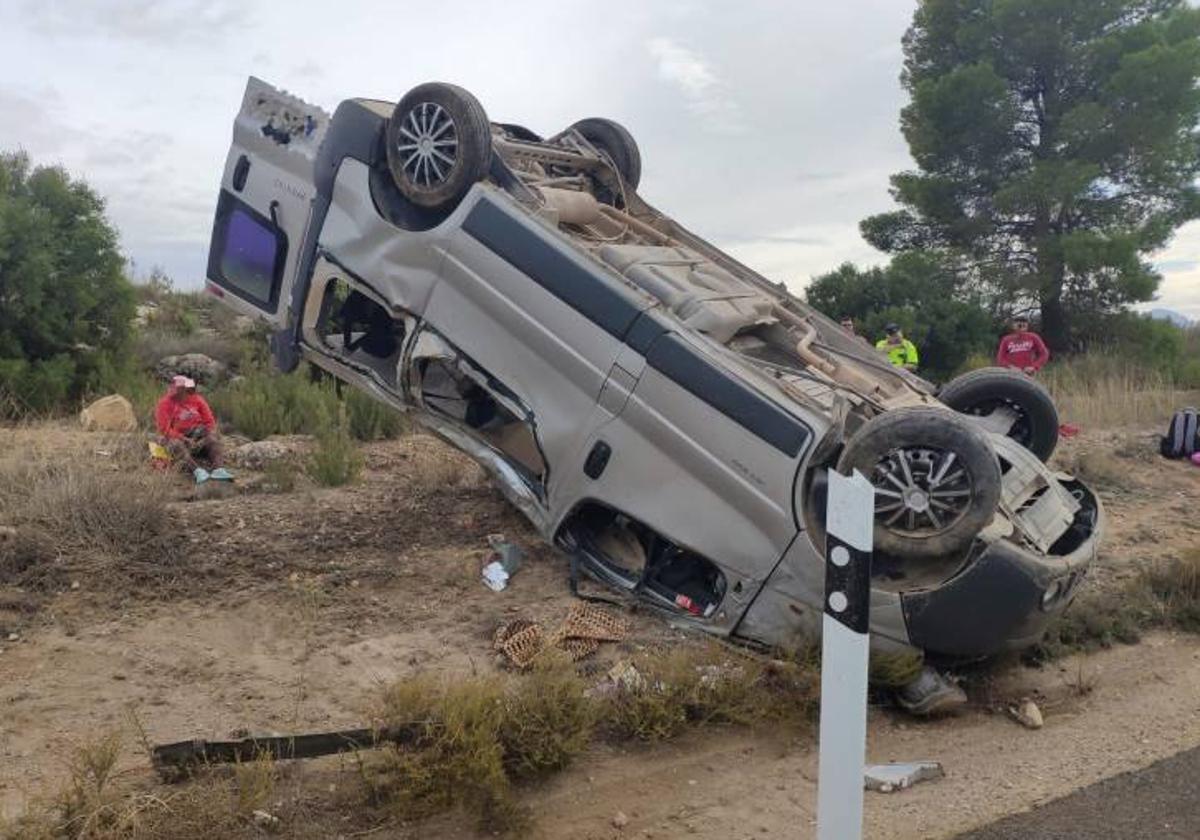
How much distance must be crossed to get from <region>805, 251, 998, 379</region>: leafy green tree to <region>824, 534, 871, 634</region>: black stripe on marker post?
54.0ft

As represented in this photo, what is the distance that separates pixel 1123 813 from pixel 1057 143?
18908 mm

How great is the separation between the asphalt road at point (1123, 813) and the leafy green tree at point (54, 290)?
11.8m

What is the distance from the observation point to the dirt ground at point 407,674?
3.89 m

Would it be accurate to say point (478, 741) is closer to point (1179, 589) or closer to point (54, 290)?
point (1179, 589)

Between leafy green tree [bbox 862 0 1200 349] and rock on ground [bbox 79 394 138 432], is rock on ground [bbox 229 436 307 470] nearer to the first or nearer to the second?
rock on ground [bbox 79 394 138 432]

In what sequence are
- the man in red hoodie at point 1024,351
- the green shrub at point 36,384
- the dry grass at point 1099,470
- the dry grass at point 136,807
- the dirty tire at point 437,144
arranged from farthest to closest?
the green shrub at point 36,384, the man in red hoodie at point 1024,351, the dry grass at point 1099,470, the dirty tire at point 437,144, the dry grass at point 136,807

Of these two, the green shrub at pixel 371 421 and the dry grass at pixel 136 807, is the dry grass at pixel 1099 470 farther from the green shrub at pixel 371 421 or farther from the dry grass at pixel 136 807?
the dry grass at pixel 136 807

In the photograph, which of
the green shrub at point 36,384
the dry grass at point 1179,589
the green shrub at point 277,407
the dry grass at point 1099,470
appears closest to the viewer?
the dry grass at point 1179,589

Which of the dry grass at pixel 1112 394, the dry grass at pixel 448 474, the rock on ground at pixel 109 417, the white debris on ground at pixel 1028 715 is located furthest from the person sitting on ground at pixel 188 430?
the dry grass at pixel 1112 394

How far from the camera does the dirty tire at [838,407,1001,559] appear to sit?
4.38m

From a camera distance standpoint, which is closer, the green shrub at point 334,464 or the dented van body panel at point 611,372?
the dented van body panel at point 611,372

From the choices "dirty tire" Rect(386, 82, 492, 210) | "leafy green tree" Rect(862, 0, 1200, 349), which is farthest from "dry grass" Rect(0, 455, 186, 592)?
"leafy green tree" Rect(862, 0, 1200, 349)

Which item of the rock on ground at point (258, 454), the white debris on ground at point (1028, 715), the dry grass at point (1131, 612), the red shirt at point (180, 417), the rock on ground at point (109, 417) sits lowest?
the rock on ground at point (109, 417)

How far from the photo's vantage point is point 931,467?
4.48 metres
